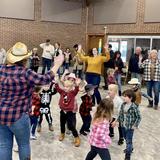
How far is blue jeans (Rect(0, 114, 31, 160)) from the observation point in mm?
3230

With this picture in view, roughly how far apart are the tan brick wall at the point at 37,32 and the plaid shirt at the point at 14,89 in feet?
41.3

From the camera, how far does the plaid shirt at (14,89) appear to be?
10.3 ft

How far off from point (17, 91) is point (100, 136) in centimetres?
115

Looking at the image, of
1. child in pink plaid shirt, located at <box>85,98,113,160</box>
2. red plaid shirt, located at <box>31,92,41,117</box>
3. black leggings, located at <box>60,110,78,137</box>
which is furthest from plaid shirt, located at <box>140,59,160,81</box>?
child in pink plaid shirt, located at <box>85,98,113,160</box>

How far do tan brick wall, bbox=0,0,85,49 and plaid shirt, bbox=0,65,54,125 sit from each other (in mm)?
12589

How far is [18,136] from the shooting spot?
3285 mm

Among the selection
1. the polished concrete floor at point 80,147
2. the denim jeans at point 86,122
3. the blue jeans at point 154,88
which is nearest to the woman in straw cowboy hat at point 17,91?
the polished concrete floor at point 80,147

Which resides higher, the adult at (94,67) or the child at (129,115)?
the adult at (94,67)

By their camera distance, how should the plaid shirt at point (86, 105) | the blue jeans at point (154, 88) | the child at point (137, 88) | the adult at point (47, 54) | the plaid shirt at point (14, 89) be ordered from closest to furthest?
the plaid shirt at point (14, 89), the child at point (137, 88), the plaid shirt at point (86, 105), the blue jeans at point (154, 88), the adult at point (47, 54)

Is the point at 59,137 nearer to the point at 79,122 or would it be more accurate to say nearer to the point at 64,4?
the point at 79,122

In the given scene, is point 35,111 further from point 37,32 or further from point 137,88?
point 37,32

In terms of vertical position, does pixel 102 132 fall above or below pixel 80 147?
above

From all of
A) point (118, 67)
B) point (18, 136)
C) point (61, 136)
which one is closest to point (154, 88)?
point (118, 67)

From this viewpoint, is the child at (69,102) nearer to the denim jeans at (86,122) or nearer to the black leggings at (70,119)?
the black leggings at (70,119)
